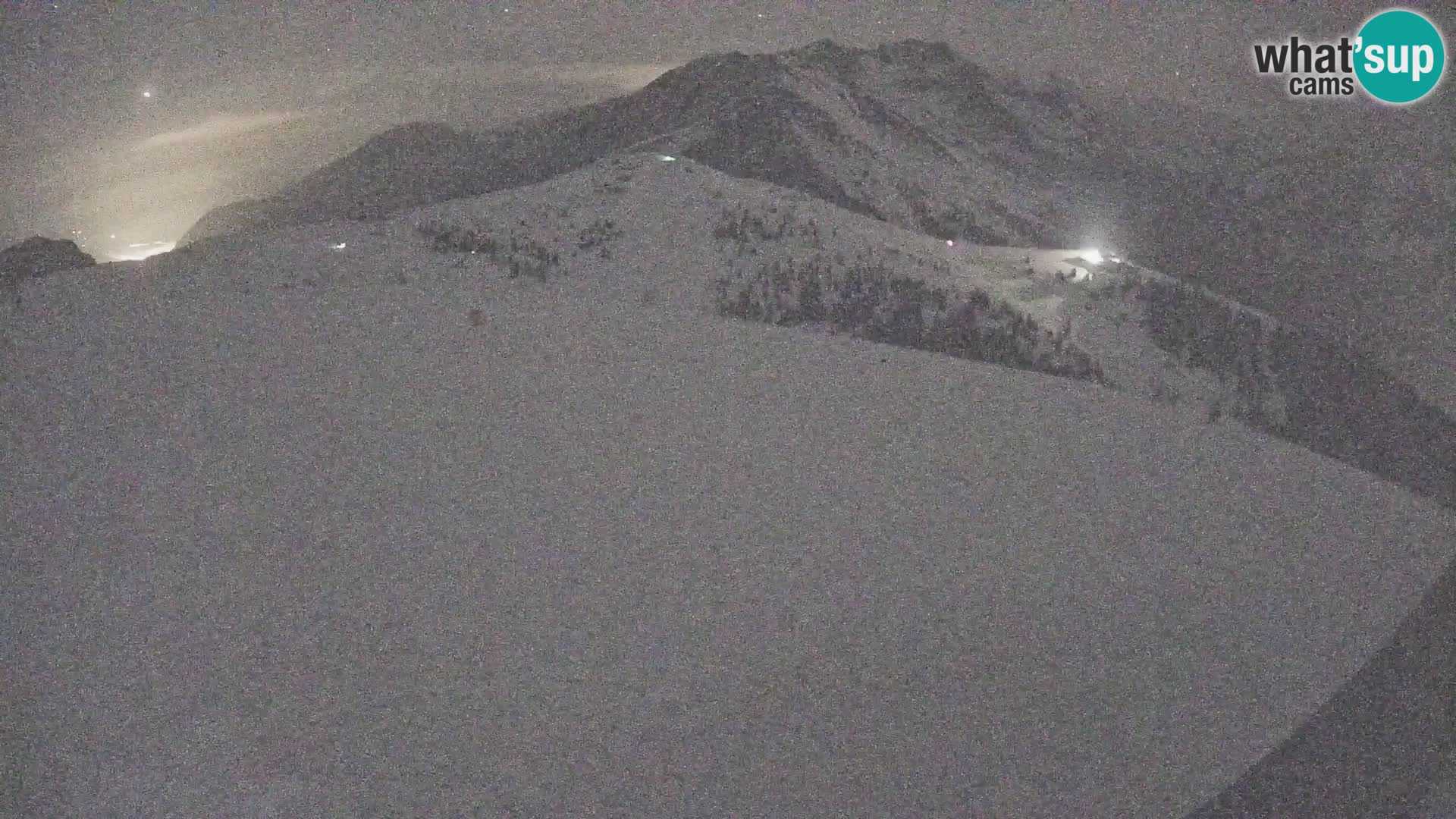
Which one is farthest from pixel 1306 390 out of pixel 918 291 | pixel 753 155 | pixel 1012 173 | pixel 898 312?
pixel 1012 173

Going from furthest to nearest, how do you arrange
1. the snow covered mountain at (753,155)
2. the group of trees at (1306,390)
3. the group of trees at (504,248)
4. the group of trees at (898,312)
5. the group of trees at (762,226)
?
the snow covered mountain at (753,155) → the group of trees at (762,226) → the group of trees at (1306,390) → the group of trees at (504,248) → the group of trees at (898,312)

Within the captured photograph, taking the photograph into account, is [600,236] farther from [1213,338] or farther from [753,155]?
[753,155]

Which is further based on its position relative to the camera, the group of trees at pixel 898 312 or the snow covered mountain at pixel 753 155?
the snow covered mountain at pixel 753 155

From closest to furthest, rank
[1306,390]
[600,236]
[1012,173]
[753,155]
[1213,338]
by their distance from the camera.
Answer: [600,236]
[1306,390]
[1213,338]
[753,155]
[1012,173]

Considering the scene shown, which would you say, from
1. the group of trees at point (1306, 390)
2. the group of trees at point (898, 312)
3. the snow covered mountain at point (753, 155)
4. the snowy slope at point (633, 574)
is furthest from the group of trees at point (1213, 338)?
the snow covered mountain at point (753, 155)

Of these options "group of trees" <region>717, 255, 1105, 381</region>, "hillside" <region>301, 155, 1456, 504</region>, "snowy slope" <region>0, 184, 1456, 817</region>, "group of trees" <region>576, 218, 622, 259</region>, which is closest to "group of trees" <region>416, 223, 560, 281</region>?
"hillside" <region>301, 155, 1456, 504</region>

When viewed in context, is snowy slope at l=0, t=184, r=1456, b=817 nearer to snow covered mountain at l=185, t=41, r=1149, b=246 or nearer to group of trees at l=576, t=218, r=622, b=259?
A: group of trees at l=576, t=218, r=622, b=259

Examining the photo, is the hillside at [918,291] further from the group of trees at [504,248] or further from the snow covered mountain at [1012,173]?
the snow covered mountain at [1012,173]
